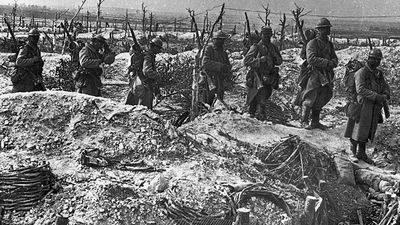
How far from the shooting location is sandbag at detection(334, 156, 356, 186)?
7051mm

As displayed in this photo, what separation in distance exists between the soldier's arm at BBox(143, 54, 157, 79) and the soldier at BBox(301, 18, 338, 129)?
2.64m

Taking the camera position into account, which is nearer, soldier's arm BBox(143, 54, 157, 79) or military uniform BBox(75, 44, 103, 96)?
military uniform BBox(75, 44, 103, 96)

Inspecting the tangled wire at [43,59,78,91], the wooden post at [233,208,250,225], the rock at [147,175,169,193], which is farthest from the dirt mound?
the tangled wire at [43,59,78,91]

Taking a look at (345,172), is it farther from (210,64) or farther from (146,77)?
(146,77)

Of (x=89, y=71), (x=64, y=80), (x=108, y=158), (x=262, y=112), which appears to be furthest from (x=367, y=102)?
(x=64, y=80)

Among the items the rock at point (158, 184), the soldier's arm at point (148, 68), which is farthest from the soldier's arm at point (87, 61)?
the rock at point (158, 184)

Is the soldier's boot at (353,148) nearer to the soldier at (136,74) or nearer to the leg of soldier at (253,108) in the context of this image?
the leg of soldier at (253,108)

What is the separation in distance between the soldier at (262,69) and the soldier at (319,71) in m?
0.87

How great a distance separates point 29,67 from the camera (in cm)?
922

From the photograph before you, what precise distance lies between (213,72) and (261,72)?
2.95ft

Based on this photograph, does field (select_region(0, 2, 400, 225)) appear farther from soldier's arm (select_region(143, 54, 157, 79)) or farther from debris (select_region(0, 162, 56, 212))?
soldier's arm (select_region(143, 54, 157, 79))

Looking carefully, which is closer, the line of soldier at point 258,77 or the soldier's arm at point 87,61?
the line of soldier at point 258,77

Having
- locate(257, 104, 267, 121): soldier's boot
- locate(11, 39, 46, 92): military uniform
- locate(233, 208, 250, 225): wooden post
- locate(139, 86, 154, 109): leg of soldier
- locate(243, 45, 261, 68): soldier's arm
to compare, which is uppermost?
locate(243, 45, 261, 68): soldier's arm

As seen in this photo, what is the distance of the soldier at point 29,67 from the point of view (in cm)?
899
